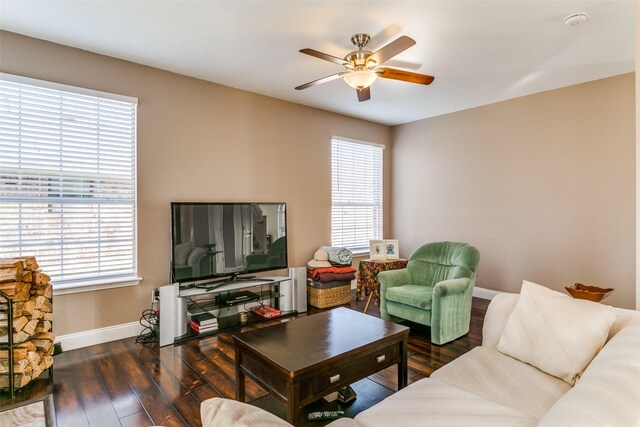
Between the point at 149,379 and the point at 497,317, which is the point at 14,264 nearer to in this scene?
the point at 149,379

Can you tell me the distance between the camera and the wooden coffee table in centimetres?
167

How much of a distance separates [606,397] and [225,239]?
10.7 feet

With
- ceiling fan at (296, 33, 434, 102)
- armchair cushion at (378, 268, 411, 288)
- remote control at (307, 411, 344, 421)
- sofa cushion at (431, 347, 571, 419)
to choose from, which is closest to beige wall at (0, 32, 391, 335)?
armchair cushion at (378, 268, 411, 288)

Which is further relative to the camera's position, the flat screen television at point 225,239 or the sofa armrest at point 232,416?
the flat screen television at point 225,239

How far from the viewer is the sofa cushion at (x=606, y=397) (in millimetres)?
890

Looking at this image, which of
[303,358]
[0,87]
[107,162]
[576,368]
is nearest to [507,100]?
[576,368]

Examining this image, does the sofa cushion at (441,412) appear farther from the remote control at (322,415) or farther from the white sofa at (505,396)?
the remote control at (322,415)

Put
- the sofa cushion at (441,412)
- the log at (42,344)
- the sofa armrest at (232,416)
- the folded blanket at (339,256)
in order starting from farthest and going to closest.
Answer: the folded blanket at (339,256)
the log at (42,344)
the sofa cushion at (441,412)
the sofa armrest at (232,416)

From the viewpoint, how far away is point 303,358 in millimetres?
1769

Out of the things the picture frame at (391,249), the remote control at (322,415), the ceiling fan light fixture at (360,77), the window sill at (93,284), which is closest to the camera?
the remote control at (322,415)

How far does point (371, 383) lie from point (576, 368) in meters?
1.29

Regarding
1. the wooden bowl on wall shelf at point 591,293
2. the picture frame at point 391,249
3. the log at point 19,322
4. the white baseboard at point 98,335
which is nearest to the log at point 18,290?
the log at point 19,322

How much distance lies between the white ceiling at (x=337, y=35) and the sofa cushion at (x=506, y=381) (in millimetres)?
2263

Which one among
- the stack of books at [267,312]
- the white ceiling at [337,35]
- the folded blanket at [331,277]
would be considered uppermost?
the white ceiling at [337,35]
